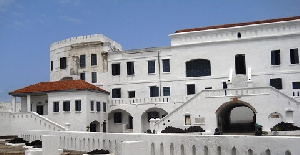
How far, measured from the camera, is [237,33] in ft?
137

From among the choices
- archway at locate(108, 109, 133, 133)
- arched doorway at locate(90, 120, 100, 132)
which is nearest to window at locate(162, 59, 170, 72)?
archway at locate(108, 109, 133, 133)

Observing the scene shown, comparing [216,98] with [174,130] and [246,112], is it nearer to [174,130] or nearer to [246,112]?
[174,130]

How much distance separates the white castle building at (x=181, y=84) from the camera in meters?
35.6

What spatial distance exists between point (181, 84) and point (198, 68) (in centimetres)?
306

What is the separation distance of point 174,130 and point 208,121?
172 inches

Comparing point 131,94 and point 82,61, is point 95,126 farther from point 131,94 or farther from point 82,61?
point 82,61

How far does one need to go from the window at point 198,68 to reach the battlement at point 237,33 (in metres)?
2.59

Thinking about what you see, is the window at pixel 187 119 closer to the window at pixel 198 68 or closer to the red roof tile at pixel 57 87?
the window at pixel 198 68

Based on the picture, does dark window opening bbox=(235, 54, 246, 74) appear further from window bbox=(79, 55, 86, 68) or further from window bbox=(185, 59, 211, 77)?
window bbox=(79, 55, 86, 68)

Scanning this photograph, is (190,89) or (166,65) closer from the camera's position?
(190,89)

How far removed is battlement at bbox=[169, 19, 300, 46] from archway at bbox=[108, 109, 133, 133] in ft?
39.0

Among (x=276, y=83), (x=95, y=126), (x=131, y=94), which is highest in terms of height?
(x=276, y=83)

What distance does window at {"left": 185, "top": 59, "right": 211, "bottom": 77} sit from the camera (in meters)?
43.2

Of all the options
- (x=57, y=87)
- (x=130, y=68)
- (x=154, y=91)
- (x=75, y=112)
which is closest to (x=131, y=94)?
(x=154, y=91)
